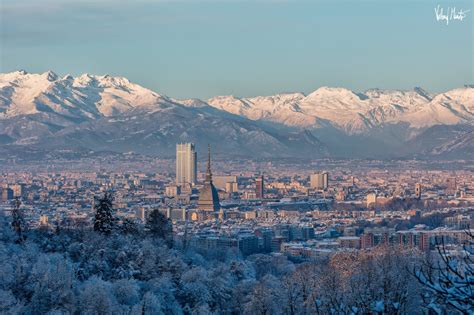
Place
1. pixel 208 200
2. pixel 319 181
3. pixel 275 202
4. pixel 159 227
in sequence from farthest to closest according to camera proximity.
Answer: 1. pixel 319 181
2. pixel 275 202
3. pixel 208 200
4. pixel 159 227

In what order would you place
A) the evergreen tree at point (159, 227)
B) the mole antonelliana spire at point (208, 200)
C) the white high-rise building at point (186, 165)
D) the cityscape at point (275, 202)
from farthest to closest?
the white high-rise building at point (186, 165) → the mole antonelliana spire at point (208, 200) → the cityscape at point (275, 202) → the evergreen tree at point (159, 227)

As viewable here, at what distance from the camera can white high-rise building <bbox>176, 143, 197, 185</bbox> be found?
494ft

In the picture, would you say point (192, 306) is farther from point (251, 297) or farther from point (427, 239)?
point (427, 239)

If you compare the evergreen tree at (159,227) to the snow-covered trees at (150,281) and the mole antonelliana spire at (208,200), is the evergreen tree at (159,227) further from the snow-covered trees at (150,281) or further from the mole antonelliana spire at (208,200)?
the mole antonelliana spire at (208,200)

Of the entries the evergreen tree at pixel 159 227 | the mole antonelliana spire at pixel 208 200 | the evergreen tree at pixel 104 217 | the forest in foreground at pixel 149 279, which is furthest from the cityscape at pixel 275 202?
the forest in foreground at pixel 149 279

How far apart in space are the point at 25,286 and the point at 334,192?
104400 millimetres

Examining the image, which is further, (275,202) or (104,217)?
(275,202)

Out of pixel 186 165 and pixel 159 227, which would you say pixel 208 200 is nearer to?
pixel 186 165

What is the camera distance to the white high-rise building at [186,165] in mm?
150625

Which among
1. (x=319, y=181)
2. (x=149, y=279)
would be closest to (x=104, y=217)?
(x=149, y=279)

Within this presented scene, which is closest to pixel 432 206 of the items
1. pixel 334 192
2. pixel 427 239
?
pixel 334 192

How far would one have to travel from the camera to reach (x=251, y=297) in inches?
1372

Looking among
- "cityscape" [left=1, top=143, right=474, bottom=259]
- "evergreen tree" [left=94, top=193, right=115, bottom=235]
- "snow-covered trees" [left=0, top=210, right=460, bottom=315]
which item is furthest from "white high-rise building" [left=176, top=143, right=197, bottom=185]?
"snow-covered trees" [left=0, top=210, right=460, bottom=315]

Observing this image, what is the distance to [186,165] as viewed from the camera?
508 feet
